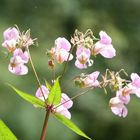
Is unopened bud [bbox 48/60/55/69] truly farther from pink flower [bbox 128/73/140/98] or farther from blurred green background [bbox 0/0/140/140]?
blurred green background [bbox 0/0/140/140]

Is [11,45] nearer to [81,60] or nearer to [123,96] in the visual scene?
[81,60]

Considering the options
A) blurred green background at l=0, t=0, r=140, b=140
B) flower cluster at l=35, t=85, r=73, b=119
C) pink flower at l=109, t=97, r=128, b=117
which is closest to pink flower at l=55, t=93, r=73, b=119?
flower cluster at l=35, t=85, r=73, b=119

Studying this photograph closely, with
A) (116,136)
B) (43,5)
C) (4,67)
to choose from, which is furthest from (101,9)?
(4,67)

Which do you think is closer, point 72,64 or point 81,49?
point 81,49

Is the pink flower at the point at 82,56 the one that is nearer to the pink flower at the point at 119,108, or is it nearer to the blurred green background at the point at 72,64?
the pink flower at the point at 119,108

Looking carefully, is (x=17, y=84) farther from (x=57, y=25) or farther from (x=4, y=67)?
(x=57, y=25)

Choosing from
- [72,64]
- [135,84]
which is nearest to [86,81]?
[135,84]
